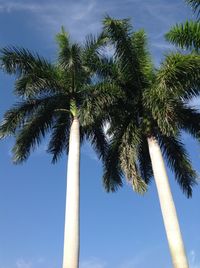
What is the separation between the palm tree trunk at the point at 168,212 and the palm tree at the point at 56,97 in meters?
3.70

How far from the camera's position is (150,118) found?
23.6 meters

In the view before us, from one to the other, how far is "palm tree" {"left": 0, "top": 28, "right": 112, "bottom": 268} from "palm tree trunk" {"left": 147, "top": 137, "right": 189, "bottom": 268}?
3698 mm

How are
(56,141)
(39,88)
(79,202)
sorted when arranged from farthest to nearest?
(56,141) < (39,88) < (79,202)

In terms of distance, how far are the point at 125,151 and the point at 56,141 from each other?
4714 mm

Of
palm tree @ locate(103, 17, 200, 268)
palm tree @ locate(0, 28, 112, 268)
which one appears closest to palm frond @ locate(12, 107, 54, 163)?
palm tree @ locate(0, 28, 112, 268)

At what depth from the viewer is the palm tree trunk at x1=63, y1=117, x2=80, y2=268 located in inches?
730

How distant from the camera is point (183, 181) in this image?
2575 centimetres

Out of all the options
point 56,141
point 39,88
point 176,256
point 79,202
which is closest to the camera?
point 176,256

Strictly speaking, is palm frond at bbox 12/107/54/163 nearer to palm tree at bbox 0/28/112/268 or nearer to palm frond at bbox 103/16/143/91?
palm tree at bbox 0/28/112/268

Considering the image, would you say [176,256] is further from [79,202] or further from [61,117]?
[61,117]

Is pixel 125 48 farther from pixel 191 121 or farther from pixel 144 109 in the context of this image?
pixel 191 121

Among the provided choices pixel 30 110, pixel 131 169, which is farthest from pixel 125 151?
pixel 30 110

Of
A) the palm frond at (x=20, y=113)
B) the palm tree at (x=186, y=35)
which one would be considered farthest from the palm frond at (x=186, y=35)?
the palm frond at (x=20, y=113)

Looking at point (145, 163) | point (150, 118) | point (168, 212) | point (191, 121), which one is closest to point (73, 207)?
point (168, 212)
